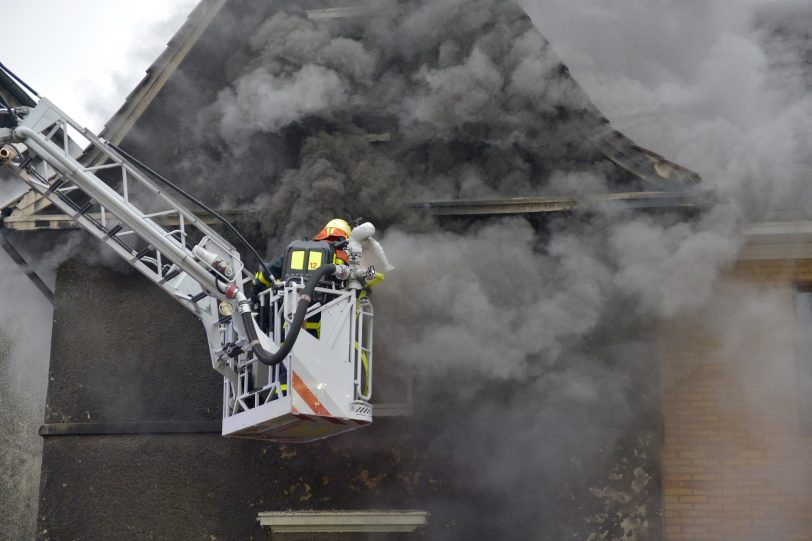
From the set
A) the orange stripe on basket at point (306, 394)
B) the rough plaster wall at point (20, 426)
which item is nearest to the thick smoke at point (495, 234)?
the orange stripe on basket at point (306, 394)

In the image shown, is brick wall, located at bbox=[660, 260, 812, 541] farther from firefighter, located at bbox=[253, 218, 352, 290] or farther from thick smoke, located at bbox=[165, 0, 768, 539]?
firefighter, located at bbox=[253, 218, 352, 290]

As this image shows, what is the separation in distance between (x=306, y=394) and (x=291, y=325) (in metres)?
0.58

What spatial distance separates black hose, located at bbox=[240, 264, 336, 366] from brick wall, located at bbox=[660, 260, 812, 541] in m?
3.10

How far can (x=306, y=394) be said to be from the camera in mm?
7355

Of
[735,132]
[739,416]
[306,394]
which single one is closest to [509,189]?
[735,132]

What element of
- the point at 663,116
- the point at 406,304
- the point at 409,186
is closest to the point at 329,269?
the point at 406,304

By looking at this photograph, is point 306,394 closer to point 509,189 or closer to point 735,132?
point 509,189

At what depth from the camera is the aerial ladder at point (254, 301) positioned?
7414 mm

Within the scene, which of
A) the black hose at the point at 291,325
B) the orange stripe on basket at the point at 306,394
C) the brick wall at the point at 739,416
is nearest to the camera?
the black hose at the point at 291,325

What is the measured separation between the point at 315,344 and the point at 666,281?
295cm

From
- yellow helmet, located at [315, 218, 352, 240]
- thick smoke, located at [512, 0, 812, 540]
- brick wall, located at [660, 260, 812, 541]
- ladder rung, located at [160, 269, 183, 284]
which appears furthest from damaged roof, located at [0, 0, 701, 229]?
ladder rung, located at [160, 269, 183, 284]

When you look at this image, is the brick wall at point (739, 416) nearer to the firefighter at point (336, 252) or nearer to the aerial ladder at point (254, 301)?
the aerial ladder at point (254, 301)

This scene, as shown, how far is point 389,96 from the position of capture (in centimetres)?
972

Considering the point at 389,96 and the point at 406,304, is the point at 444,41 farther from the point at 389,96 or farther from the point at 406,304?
the point at 406,304
